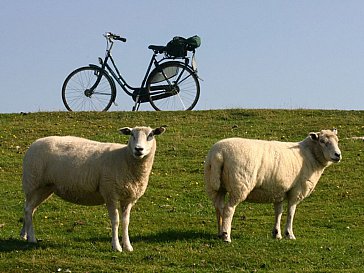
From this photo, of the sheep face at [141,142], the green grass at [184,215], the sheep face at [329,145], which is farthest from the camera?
the sheep face at [329,145]

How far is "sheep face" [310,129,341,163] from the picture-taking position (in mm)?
14750

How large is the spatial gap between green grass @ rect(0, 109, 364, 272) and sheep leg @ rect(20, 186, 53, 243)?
0.24 metres

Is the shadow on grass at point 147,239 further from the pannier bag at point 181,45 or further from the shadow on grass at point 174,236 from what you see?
the pannier bag at point 181,45

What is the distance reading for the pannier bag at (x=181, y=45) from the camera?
2717 centimetres

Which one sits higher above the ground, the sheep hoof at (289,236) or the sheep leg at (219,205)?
the sheep leg at (219,205)

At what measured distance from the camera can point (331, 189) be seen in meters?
19.3

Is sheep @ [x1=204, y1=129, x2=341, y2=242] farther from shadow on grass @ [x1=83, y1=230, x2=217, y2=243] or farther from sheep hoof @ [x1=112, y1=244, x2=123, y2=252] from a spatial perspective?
sheep hoof @ [x1=112, y1=244, x2=123, y2=252]

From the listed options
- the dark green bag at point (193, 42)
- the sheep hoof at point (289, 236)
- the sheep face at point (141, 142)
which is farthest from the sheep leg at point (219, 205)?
the dark green bag at point (193, 42)

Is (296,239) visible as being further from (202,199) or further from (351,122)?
(351,122)

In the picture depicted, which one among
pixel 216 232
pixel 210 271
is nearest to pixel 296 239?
pixel 216 232

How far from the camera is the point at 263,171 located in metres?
14.0

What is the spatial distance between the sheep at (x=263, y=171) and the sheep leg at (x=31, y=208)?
2877 mm

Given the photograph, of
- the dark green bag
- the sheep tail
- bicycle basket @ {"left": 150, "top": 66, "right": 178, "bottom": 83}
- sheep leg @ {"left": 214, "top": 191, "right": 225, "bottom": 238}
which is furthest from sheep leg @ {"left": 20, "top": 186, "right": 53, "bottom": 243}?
the dark green bag

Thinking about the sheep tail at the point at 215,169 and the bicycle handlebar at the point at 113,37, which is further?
the bicycle handlebar at the point at 113,37
